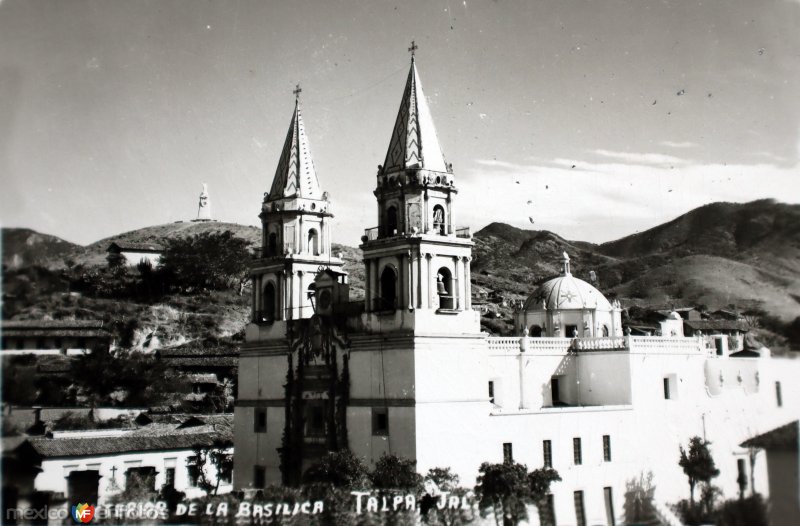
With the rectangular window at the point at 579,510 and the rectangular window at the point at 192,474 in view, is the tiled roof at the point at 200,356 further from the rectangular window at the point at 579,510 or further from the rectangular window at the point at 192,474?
the rectangular window at the point at 579,510

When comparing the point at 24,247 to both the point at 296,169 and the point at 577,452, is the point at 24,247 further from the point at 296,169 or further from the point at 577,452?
the point at 577,452

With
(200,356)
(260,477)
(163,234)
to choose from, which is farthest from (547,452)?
(163,234)

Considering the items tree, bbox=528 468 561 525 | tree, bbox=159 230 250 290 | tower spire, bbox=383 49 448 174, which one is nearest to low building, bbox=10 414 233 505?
tree, bbox=528 468 561 525

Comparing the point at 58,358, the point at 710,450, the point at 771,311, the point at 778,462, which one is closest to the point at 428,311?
the point at 778,462

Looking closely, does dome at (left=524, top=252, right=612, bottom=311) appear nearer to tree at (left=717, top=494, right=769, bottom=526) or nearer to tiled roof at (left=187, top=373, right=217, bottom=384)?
tree at (left=717, top=494, right=769, bottom=526)

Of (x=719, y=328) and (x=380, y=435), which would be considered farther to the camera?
(x=719, y=328)

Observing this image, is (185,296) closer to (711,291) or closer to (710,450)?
(711,291)
